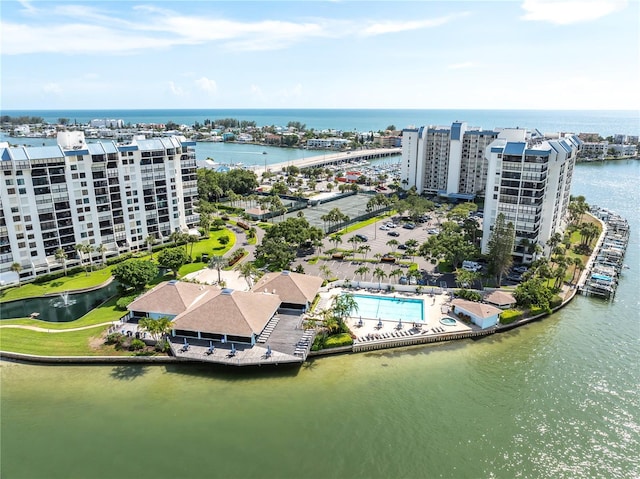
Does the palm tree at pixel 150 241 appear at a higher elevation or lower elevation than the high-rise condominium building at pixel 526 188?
lower

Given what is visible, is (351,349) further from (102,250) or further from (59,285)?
(102,250)

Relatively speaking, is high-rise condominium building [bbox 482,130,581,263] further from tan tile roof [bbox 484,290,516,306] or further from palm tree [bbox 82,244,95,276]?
palm tree [bbox 82,244,95,276]

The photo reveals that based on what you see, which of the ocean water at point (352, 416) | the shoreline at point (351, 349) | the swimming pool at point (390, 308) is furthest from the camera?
the swimming pool at point (390, 308)

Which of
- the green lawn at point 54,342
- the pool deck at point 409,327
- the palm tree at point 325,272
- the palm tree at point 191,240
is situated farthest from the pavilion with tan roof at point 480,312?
the palm tree at point 191,240

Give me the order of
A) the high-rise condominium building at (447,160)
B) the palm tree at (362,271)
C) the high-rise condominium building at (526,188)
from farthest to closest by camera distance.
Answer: the high-rise condominium building at (447,160)
the high-rise condominium building at (526,188)
the palm tree at (362,271)

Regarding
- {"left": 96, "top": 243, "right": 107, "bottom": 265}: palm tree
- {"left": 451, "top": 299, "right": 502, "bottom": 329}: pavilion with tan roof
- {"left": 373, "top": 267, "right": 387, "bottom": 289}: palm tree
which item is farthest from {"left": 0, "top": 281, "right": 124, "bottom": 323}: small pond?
{"left": 451, "top": 299, "right": 502, "bottom": 329}: pavilion with tan roof

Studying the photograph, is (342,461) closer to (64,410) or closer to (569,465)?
(569,465)

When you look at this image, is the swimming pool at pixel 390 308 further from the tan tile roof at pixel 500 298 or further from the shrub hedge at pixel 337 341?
the tan tile roof at pixel 500 298

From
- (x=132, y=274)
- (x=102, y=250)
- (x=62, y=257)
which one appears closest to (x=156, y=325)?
(x=132, y=274)
